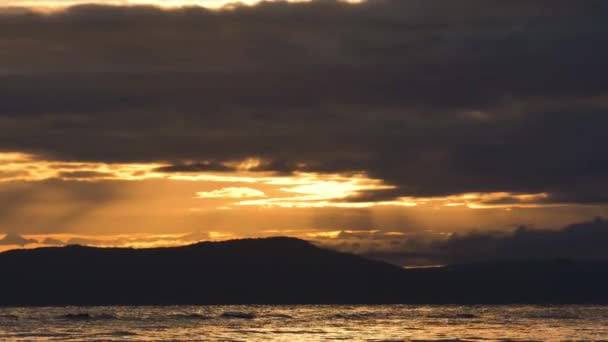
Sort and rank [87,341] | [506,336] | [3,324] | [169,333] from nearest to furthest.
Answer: [87,341], [506,336], [169,333], [3,324]

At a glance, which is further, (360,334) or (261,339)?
(360,334)

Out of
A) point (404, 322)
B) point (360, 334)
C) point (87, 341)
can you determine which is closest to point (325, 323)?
point (404, 322)

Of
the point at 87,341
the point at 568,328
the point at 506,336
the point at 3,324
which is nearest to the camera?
the point at 87,341

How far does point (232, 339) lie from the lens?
447 feet

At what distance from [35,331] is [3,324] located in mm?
25176

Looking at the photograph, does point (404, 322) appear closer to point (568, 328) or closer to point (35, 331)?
point (568, 328)

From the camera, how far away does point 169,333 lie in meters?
151

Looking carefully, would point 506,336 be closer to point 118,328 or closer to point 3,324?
point 118,328

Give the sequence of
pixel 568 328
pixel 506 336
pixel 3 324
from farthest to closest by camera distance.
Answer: pixel 3 324 → pixel 568 328 → pixel 506 336

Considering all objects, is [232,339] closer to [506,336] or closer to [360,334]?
[360,334]

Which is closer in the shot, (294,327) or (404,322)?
(294,327)

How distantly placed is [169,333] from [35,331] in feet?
62.8

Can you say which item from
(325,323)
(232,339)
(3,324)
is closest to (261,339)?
(232,339)

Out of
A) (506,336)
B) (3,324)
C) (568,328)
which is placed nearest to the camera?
(506,336)
